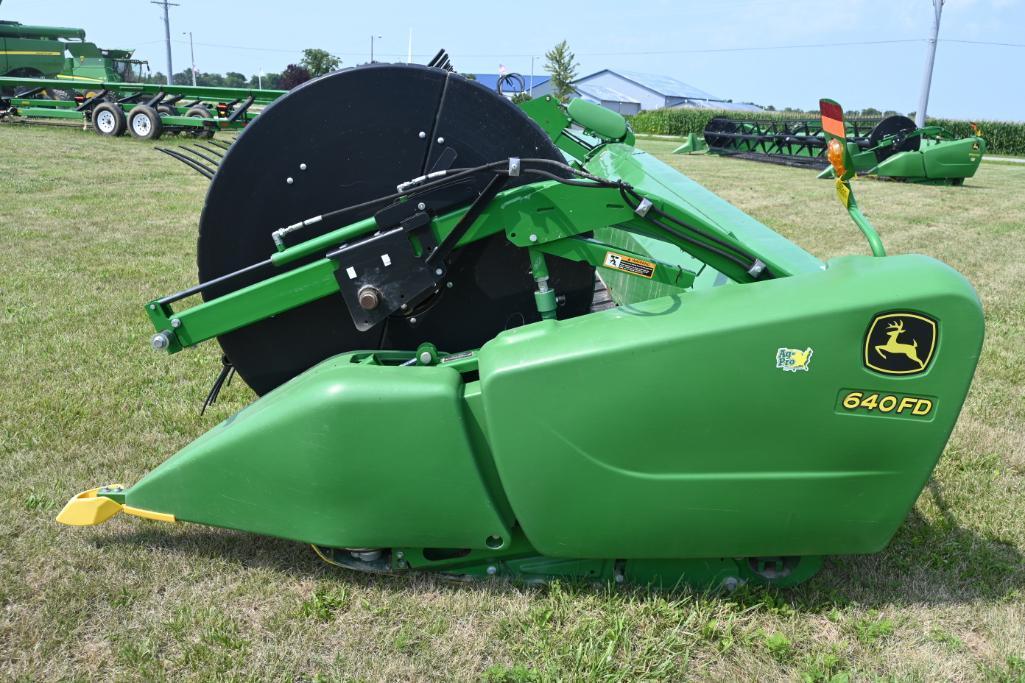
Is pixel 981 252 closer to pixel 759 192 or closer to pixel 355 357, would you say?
pixel 759 192

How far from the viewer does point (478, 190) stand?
2619mm

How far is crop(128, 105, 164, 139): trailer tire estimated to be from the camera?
17219 millimetres

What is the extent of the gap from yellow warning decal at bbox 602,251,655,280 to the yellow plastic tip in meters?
1.95

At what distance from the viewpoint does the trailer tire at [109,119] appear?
1767 centimetres

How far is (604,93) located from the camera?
81.2 meters

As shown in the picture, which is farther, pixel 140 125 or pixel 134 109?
pixel 140 125

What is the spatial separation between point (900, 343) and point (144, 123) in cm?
1841

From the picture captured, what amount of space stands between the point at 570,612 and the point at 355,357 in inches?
44.7

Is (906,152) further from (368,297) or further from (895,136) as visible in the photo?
(368,297)

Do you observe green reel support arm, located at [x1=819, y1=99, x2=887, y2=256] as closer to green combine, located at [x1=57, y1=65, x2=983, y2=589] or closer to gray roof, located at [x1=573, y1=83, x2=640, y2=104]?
green combine, located at [x1=57, y1=65, x2=983, y2=589]

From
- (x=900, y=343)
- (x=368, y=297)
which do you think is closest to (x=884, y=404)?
(x=900, y=343)

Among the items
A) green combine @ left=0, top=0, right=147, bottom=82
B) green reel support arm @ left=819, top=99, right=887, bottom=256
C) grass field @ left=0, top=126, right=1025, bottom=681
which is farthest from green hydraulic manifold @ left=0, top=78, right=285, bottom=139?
green reel support arm @ left=819, top=99, right=887, bottom=256

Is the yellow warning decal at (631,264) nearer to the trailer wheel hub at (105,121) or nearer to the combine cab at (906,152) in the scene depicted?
the combine cab at (906,152)

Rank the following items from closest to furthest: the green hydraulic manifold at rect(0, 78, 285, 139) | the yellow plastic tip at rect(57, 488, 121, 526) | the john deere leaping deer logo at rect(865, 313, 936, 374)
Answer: the john deere leaping deer logo at rect(865, 313, 936, 374), the yellow plastic tip at rect(57, 488, 121, 526), the green hydraulic manifold at rect(0, 78, 285, 139)
